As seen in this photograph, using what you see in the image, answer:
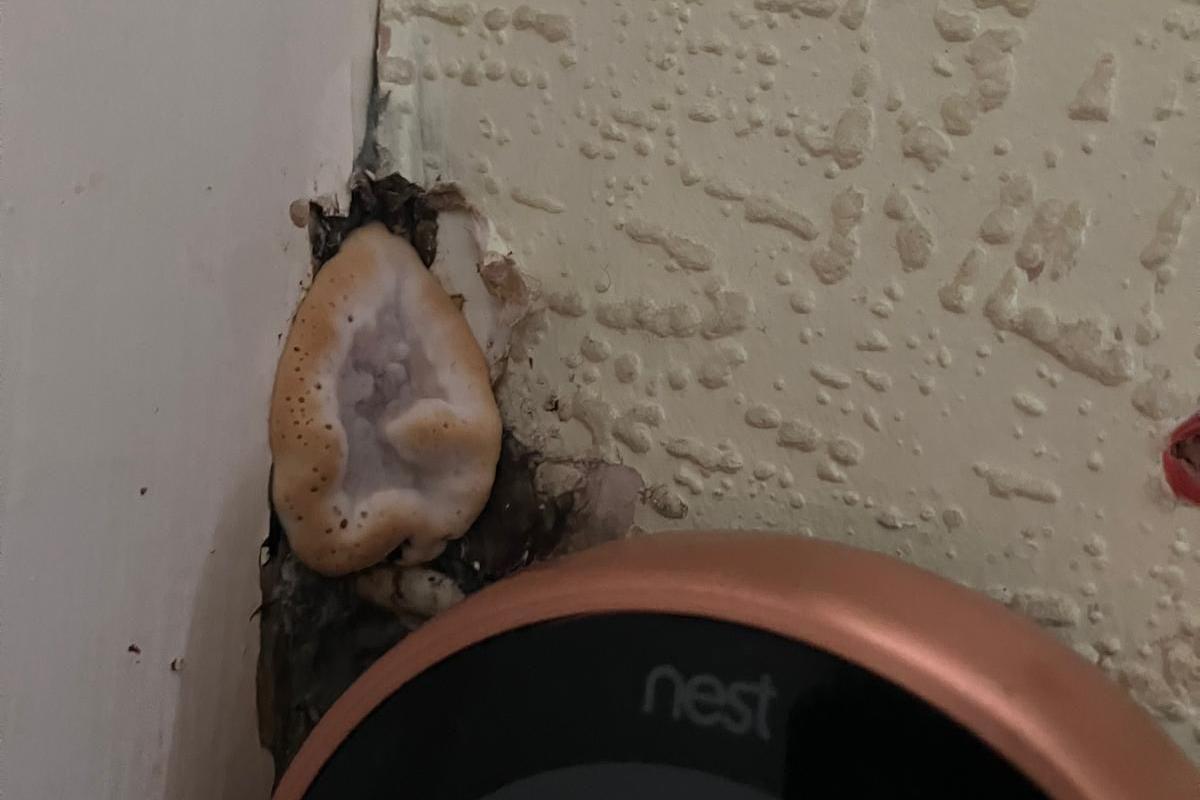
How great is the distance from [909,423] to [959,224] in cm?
9

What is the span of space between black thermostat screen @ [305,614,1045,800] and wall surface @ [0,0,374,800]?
130mm

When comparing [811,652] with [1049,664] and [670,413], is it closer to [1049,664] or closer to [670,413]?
[1049,664]

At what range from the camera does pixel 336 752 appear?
1.30 ft

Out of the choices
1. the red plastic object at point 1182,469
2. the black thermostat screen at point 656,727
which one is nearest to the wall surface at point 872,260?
the red plastic object at point 1182,469

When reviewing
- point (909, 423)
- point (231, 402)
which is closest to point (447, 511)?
point (231, 402)

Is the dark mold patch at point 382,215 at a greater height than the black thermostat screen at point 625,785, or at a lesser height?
greater

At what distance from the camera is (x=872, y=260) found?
471 mm

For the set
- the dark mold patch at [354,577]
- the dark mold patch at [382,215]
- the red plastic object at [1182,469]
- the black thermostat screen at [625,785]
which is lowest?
the dark mold patch at [354,577]

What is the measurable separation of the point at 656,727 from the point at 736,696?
1.1 inches

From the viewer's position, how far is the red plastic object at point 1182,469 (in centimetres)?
42

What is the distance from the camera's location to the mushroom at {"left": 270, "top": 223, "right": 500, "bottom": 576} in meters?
0.47

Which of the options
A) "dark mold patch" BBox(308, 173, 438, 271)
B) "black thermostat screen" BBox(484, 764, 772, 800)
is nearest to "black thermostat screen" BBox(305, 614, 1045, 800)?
"black thermostat screen" BBox(484, 764, 772, 800)

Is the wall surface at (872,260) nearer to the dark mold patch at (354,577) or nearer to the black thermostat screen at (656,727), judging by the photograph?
the dark mold patch at (354,577)

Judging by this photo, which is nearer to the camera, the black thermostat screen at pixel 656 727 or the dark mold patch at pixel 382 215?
the black thermostat screen at pixel 656 727
